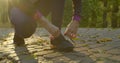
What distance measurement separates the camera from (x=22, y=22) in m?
3.81

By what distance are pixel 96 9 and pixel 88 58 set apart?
88.0ft

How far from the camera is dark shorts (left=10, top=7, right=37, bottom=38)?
370 cm

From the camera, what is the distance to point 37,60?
3.49 m

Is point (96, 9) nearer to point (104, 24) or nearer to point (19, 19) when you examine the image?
point (104, 24)

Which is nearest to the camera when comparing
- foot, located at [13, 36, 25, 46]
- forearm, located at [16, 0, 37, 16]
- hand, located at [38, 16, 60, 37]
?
hand, located at [38, 16, 60, 37]

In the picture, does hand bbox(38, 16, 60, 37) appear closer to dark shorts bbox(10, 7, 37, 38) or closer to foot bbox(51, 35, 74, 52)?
dark shorts bbox(10, 7, 37, 38)

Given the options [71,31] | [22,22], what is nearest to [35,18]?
[71,31]

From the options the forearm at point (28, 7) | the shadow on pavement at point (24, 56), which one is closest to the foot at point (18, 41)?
the shadow on pavement at point (24, 56)

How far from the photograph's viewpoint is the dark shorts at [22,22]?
3.70 meters

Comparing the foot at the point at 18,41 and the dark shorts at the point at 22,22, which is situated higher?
the dark shorts at the point at 22,22

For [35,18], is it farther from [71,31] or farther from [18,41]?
[18,41]

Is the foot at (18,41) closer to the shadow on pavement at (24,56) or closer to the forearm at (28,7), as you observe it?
the shadow on pavement at (24,56)

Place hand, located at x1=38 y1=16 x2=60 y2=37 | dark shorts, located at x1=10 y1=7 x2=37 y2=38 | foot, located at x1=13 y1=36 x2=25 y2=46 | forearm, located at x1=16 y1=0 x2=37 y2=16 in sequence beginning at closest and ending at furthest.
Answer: hand, located at x1=38 y1=16 x2=60 y2=37, forearm, located at x1=16 y1=0 x2=37 y2=16, dark shorts, located at x1=10 y1=7 x2=37 y2=38, foot, located at x1=13 y1=36 x2=25 y2=46

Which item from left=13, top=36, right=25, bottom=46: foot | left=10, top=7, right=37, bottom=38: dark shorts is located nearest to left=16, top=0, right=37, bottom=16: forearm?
left=10, top=7, right=37, bottom=38: dark shorts
